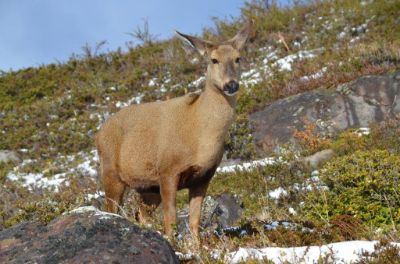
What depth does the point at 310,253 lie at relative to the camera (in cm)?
604

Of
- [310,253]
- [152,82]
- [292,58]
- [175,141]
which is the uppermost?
[152,82]

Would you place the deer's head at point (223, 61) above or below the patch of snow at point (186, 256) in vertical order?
above

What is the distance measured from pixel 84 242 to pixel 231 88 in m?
3.29

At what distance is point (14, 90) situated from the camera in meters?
25.2

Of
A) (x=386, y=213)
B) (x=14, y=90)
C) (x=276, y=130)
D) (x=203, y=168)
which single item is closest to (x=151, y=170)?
(x=203, y=168)

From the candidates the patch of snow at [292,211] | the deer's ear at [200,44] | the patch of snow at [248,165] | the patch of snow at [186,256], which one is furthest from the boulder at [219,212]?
the patch of snow at [186,256]

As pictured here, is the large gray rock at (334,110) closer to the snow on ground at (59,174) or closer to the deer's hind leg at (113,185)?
the snow on ground at (59,174)

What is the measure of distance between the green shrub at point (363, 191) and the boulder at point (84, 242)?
291 cm

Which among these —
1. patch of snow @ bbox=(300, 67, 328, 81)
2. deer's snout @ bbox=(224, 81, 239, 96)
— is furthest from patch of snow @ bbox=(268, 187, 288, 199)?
patch of snow @ bbox=(300, 67, 328, 81)

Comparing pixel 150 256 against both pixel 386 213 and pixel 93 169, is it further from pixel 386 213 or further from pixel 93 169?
pixel 93 169

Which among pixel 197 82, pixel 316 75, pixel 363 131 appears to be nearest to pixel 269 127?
pixel 363 131

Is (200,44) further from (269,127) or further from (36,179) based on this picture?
(36,179)

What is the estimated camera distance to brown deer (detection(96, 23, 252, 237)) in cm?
775

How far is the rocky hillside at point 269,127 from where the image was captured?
7914mm
